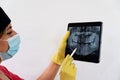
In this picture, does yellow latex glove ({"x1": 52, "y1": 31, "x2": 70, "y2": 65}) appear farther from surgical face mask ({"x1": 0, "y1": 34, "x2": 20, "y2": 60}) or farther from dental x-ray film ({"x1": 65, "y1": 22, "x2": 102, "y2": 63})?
surgical face mask ({"x1": 0, "y1": 34, "x2": 20, "y2": 60})

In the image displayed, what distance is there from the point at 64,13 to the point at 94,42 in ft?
0.89

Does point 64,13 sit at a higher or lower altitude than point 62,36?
higher

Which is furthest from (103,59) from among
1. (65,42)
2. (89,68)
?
(65,42)

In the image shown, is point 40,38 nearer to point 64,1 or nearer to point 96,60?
point 64,1

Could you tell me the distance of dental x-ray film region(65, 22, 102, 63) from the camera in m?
1.00

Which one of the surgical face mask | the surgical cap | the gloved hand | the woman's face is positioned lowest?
the gloved hand

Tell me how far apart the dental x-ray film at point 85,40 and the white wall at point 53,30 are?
0.07m

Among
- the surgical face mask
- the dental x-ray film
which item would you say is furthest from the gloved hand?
the surgical face mask

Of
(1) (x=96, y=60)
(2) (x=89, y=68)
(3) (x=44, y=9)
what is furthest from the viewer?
(3) (x=44, y=9)

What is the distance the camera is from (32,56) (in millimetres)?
1301

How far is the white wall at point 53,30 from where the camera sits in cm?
107

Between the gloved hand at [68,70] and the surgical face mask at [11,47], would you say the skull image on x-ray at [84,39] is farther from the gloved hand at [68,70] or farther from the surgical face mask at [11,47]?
the surgical face mask at [11,47]

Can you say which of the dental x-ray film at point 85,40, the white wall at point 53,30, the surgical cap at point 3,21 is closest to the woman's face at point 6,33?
the surgical cap at point 3,21

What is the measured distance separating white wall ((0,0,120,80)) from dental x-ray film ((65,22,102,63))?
0.24 feet
